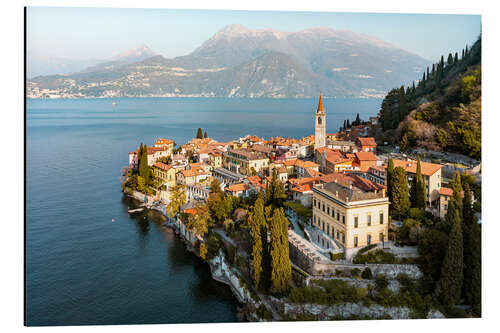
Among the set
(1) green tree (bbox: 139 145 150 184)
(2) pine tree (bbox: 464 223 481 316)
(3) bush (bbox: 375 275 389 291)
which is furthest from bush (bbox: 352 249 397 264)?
(1) green tree (bbox: 139 145 150 184)

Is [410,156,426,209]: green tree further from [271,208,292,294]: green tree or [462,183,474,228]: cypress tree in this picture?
[271,208,292,294]: green tree

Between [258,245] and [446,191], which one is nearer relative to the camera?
[258,245]

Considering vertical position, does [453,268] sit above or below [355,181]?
below

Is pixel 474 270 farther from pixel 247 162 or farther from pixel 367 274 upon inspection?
pixel 247 162

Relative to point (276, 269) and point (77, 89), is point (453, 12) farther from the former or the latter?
point (77, 89)

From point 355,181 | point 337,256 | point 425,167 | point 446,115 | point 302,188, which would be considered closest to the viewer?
point 337,256

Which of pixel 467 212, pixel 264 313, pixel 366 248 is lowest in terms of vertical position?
pixel 264 313

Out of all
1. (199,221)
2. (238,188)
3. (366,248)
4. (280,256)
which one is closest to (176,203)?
(238,188)

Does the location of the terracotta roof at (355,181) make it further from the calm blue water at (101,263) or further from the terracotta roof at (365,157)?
the calm blue water at (101,263)
